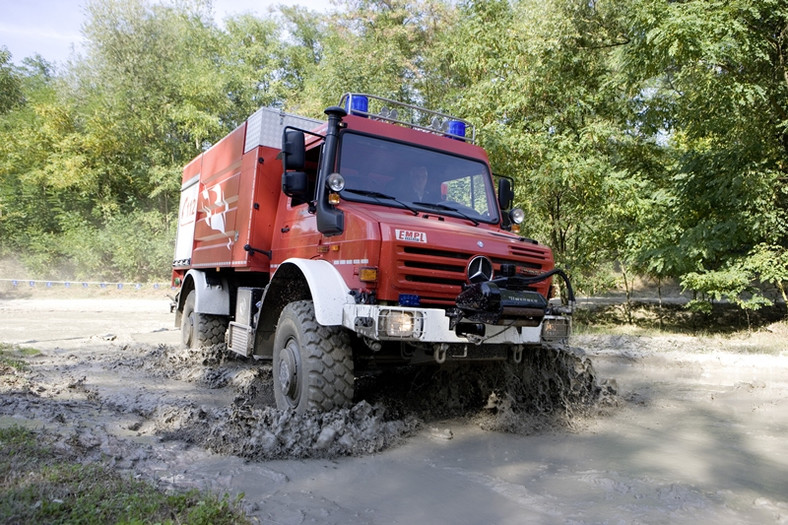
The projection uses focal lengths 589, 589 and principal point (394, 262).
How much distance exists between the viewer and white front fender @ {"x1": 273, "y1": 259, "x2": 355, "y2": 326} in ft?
15.4

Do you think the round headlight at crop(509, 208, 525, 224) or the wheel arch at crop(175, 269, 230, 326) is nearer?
the round headlight at crop(509, 208, 525, 224)

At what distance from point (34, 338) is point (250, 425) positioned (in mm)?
8500

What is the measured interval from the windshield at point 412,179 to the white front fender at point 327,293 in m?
0.74

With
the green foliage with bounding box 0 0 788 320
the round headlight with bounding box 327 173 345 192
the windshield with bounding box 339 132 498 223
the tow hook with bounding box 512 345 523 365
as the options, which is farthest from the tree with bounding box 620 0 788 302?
the round headlight with bounding box 327 173 345 192

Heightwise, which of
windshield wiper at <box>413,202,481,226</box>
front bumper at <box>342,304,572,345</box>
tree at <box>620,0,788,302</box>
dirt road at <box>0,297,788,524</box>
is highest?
tree at <box>620,0,788,302</box>

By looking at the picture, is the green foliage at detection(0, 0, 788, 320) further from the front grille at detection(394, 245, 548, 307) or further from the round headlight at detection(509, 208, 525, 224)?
the front grille at detection(394, 245, 548, 307)

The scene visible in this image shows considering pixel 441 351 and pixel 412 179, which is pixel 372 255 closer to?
pixel 441 351

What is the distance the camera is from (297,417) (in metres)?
4.72

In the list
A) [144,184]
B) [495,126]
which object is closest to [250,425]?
[495,126]

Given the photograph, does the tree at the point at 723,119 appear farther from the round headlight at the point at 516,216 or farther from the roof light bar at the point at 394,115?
the round headlight at the point at 516,216

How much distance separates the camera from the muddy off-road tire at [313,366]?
15.7 ft

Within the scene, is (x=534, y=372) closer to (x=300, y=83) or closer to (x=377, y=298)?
(x=377, y=298)

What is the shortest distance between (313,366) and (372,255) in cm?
105

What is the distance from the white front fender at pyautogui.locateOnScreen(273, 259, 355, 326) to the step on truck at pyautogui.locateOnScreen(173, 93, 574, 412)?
1 centimetres
